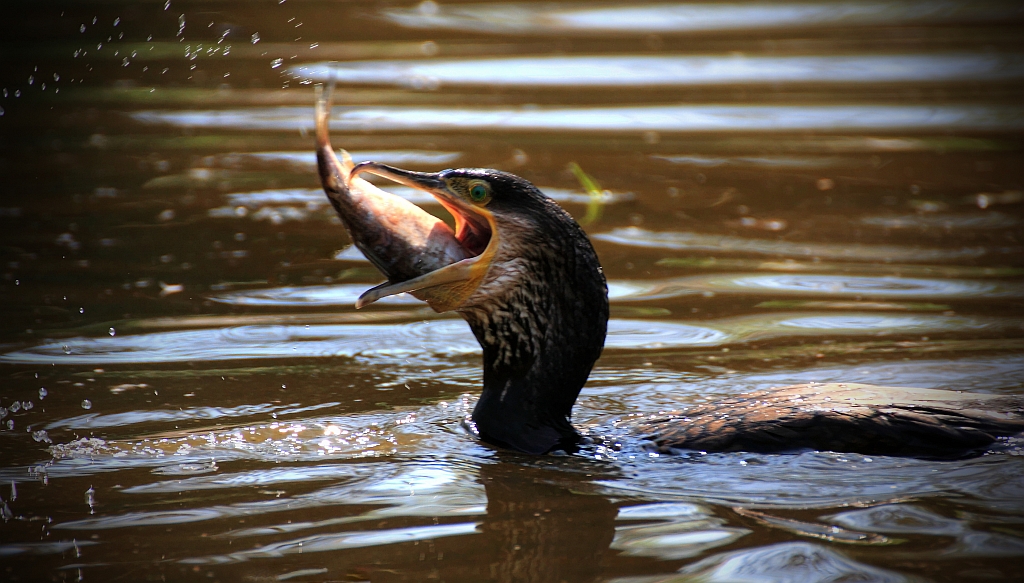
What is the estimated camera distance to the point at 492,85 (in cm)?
1117

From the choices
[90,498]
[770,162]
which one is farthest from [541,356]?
[770,162]

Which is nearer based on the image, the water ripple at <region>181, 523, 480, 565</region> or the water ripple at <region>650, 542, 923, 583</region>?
the water ripple at <region>650, 542, 923, 583</region>

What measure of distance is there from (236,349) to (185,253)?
1638 mm

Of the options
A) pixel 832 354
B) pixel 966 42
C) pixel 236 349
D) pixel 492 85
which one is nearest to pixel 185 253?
pixel 236 349

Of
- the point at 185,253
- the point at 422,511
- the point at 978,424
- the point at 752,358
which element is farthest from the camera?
the point at 185,253

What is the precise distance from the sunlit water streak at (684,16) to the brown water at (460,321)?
50mm

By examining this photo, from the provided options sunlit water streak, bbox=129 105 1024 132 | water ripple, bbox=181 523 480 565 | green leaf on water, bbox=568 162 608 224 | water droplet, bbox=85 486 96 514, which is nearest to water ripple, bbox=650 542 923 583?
water ripple, bbox=181 523 480 565

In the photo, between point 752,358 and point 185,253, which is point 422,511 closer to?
point 752,358

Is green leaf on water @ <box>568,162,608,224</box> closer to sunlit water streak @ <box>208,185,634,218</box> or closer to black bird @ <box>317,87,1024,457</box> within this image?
sunlit water streak @ <box>208,185,634,218</box>

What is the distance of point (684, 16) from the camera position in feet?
43.3

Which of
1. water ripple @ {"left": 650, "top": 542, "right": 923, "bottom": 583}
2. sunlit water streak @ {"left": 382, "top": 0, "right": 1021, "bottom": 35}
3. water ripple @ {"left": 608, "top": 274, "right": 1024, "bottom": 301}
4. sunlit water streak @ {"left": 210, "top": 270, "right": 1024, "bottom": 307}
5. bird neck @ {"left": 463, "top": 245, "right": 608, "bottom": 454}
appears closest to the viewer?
water ripple @ {"left": 650, "top": 542, "right": 923, "bottom": 583}

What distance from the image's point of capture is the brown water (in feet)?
11.2

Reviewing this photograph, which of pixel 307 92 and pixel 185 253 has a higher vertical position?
pixel 307 92

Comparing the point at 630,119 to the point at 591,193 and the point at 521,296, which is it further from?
the point at 521,296
